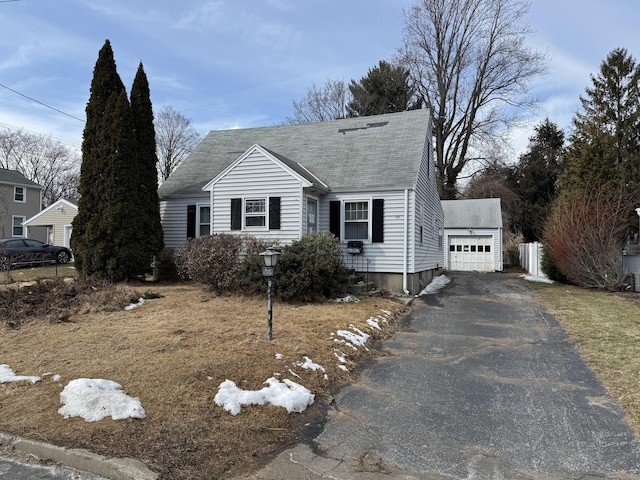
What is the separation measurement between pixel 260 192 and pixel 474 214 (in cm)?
1836

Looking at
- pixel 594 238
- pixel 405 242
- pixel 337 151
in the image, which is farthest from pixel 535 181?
pixel 405 242

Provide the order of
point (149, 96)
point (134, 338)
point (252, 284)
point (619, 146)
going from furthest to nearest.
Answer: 1. point (619, 146)
2. point (149, 96)
3. point (252, 284)
4. point (134, 338)

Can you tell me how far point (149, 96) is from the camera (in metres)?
14.5

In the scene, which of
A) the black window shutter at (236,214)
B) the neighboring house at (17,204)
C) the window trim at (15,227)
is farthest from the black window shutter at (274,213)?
the window trim at (15,227)

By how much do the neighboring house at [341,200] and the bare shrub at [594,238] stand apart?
509cm

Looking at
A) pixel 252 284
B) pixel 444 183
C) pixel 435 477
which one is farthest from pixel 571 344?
pixel 444 183

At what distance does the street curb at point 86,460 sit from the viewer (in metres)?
3.36

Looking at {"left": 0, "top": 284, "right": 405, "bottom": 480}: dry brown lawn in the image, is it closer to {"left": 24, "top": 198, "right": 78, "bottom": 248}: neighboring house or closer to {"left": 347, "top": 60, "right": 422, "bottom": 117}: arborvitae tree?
{"left": 24, "top": 198, "right": 78, "bottom": 248}: neighboring house

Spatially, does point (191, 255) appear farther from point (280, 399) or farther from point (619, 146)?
point (619, 146)

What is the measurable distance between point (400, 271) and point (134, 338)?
8440 millimetres

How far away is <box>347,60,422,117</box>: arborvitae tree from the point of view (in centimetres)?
3472

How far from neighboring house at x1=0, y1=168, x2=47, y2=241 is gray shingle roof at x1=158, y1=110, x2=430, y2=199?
2133cm

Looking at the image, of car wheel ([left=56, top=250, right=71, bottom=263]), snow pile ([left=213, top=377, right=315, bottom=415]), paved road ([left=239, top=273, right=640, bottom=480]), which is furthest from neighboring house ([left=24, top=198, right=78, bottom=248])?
snow pile ([left=213, top=377, right=315, bottom=415])

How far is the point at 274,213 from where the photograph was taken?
13062 mm
